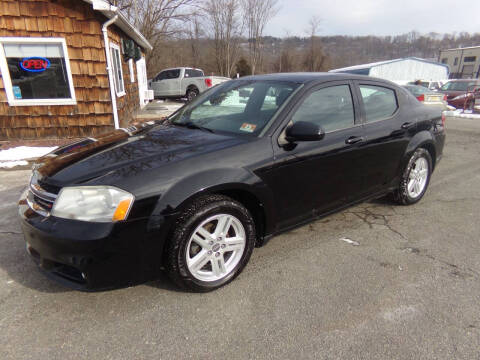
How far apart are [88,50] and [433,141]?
7.35m

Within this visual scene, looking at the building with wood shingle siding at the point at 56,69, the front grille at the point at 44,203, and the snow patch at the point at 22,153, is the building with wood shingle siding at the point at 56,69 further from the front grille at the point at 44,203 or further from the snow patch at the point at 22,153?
the front grille at the point at 44,203

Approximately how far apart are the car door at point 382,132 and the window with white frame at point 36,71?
689 cm

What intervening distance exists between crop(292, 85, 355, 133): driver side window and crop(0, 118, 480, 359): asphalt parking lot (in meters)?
1.17

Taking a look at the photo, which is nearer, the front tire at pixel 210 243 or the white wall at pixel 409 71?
the front tire at pixel 210 243

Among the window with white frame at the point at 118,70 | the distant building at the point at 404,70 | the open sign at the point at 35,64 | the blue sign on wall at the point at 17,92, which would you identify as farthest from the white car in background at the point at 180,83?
the distant building at the point at 404,70

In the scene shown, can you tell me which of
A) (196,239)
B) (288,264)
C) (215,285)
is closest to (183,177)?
(196,239)

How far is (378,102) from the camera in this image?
3.50 metres

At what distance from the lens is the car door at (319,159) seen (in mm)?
2658

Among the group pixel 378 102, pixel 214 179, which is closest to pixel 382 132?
pixel 378 102

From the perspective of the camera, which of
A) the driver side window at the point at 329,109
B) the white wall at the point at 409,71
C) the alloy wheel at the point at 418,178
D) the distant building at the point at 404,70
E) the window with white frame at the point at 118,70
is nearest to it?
the driver side window at the point at 329,109

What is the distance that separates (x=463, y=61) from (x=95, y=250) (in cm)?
7973

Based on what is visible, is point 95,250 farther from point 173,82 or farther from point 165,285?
point 173,82

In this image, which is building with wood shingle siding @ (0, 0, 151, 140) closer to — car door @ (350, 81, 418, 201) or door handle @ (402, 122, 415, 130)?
car door @ (350, 81, 418, 201)

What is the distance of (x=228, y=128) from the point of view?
2.79m
